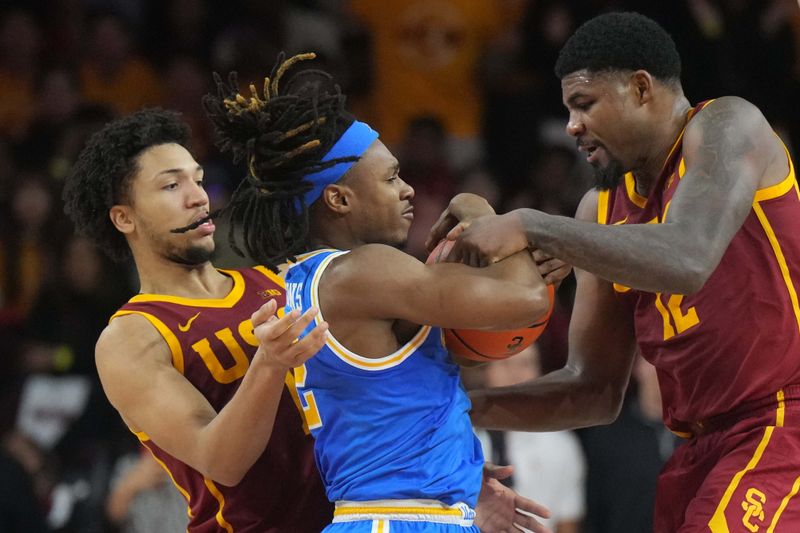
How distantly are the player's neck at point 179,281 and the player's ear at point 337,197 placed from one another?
1.03 meters

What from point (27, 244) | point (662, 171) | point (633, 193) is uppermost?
point (662, 171)

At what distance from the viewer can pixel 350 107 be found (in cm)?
1002

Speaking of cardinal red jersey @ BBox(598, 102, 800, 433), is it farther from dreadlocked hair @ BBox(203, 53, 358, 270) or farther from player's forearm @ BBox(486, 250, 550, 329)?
dreadlocked hair @ BBox(203, 53, 358, 270)

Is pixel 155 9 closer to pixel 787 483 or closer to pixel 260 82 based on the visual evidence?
pixel 260 82

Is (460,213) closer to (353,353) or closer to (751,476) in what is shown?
(353,353)

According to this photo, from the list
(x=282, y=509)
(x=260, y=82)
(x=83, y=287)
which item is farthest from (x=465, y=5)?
(x=282, y=509)

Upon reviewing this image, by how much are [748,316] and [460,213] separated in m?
0.92

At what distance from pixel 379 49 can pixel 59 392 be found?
3.66m

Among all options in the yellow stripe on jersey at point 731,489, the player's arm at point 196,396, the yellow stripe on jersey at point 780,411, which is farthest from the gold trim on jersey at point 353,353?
the yellow stripe on jersey at point 780,411

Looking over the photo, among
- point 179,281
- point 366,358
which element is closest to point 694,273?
point 366,358

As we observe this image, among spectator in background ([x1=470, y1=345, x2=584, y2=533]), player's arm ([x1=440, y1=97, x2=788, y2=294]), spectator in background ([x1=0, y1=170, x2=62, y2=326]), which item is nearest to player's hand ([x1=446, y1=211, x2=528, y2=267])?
player's arm ([x1=440, y1=97, x2=788, y2=294])

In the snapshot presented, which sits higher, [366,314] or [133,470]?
[366,314]

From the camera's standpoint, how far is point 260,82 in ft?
31.3

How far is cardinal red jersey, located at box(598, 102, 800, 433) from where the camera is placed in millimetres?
4047
